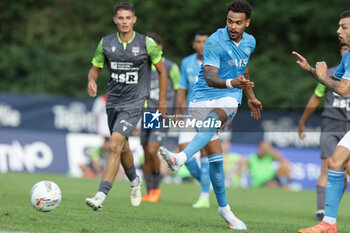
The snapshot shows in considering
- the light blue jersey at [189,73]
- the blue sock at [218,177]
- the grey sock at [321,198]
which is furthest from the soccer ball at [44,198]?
the light blue jersey at [189,73]

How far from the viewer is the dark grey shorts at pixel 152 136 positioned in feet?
39.0

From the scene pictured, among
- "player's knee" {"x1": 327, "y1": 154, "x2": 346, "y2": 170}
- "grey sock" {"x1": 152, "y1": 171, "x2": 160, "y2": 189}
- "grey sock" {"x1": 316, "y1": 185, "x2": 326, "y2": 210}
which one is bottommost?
"grey sock" {"x1": 152, "y1": 171, "x2": 160, "y2": 189}

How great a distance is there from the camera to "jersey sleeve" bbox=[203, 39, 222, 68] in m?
7.46

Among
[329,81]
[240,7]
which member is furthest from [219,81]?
[329,81]

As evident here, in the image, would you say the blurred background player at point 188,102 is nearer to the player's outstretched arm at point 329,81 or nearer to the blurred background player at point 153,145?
the blurred background player at point 153,145

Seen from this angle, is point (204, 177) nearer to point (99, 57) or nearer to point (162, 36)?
point (99, 57)

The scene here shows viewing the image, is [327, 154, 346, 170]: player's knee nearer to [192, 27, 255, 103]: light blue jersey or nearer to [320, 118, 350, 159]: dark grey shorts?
[192, 27, 255, 103]: light blue jersey

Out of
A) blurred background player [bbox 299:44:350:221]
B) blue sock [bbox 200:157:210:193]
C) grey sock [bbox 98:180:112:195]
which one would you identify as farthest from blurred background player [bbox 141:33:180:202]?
grey sock [bbox 98:180:112:195]

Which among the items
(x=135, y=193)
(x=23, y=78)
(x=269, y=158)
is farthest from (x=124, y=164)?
(x=23, y=78)

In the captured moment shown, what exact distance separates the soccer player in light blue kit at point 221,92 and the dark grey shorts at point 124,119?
132 cm

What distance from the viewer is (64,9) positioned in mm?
28984

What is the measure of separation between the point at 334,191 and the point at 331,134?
3.16 meters

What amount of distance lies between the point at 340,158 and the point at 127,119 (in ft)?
10.1

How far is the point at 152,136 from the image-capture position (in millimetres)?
11898
